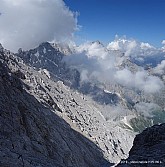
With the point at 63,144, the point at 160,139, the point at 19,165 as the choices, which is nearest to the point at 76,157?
the point at 63,144

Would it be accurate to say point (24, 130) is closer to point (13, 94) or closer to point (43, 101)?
point (13, 94)

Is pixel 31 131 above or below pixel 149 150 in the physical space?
above

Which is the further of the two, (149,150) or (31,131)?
(31,131)

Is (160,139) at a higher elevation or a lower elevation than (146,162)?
higher

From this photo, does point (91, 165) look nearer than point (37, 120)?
No

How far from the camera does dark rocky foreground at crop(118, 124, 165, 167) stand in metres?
29.0

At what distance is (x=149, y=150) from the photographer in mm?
35531

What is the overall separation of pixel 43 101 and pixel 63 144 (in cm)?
3724

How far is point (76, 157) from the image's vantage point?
101000mm

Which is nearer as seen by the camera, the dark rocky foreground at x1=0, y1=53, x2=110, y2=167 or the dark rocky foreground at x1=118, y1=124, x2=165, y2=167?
the dark rocky foreground at x1=118, y1=124, x2=165, y2=167

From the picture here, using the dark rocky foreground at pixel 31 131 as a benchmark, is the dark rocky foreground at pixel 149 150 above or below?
below

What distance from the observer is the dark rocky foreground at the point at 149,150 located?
29.0 metres

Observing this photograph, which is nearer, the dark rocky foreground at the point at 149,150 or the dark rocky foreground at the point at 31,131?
the dark rocky foreground at the point at 149,150

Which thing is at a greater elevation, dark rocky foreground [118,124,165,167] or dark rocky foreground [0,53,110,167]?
dark rocky foreground [0,53,110,167]
